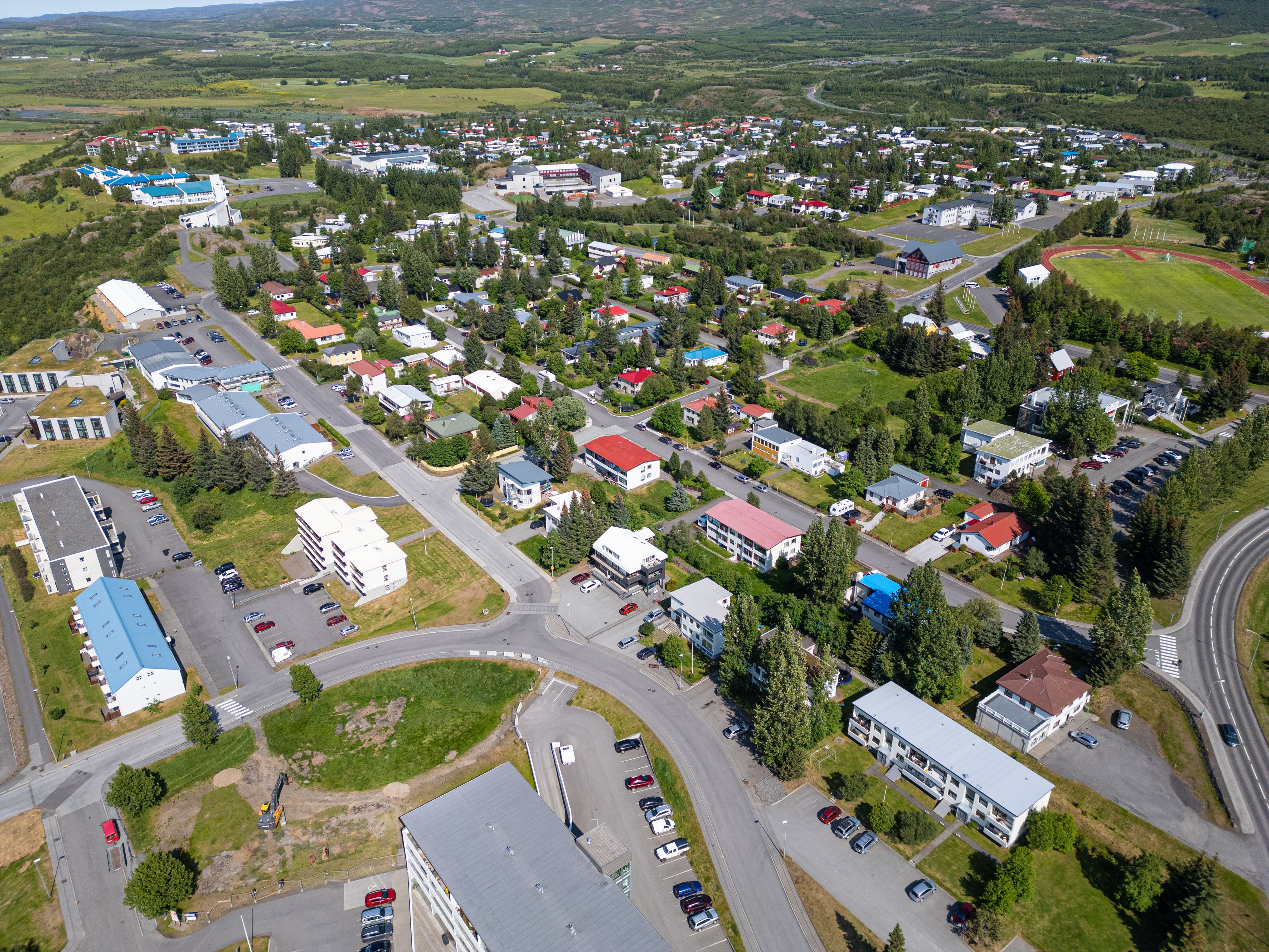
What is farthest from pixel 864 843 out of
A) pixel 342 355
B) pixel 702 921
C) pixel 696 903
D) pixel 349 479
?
pixel 342 355

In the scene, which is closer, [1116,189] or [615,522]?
[615,522]

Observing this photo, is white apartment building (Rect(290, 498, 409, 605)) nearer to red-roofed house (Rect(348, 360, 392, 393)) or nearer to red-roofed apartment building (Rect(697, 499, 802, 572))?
red-roofed apartment building (Rect(697, 499, 802, 572))

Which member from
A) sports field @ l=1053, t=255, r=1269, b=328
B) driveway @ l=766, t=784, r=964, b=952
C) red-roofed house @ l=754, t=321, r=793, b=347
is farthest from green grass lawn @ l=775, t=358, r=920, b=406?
driveway @ l=766, t=784, r=964, b=952

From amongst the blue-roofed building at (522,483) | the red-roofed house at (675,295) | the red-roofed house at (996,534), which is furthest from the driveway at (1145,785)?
the red-roofed house at (675,295)

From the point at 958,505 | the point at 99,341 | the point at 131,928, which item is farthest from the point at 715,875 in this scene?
the point at 99,341

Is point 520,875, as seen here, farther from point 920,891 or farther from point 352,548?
point 352,548

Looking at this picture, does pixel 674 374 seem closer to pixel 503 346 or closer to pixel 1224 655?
pixel 503 346
